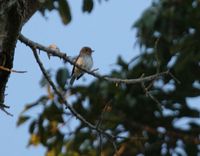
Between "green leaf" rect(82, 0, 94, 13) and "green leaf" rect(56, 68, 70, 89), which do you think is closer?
"green leaf" rect(82, 0, 94, 13)

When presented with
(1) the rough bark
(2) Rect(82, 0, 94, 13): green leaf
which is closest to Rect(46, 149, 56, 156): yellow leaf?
(2) Rect(82, 0, 94, 13): green leaf

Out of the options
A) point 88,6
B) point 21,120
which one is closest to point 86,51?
point 21,120

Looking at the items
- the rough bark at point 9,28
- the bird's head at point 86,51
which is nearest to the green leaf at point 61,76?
the bird's head at point 86,51

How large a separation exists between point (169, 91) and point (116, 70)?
1.31 ft

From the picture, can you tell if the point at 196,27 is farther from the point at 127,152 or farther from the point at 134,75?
the point at 127,152

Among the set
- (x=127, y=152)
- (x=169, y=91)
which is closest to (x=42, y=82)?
(x=127, y=152)

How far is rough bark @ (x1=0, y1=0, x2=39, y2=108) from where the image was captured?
1498 mm

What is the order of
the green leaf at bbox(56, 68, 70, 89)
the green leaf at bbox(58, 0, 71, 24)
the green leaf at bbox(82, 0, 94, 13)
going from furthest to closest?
1. the green leaf at bbox(56, 68, 70, 89)
2. the green leaf at bbox(58, 0, 71, 24)
3. the green leaf at bbox(82, 0, 94, 13)

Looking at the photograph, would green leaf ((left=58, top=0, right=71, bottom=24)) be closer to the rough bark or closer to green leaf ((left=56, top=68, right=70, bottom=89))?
green leaf ((left=56, top=68, right=70, bottom=89))

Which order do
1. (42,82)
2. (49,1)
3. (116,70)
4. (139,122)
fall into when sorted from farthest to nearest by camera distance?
(139,122)
(116,70)
(42,82)
(49,1)

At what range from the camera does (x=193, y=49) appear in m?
3.84

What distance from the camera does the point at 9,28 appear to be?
1514 mm

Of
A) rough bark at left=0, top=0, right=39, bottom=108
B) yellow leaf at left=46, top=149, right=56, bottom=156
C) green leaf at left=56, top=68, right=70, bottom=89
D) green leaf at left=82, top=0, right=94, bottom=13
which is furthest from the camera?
yellow leaf at left=46, top=149, right=56, bottom=156

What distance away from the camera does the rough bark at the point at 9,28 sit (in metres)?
1.50
